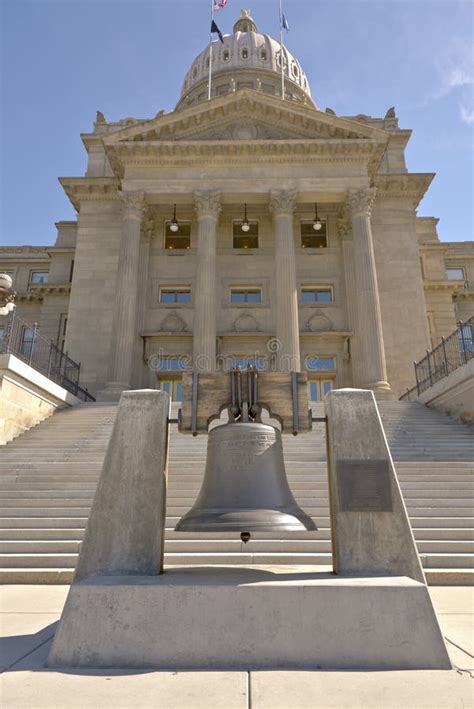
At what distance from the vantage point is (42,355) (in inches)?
1017

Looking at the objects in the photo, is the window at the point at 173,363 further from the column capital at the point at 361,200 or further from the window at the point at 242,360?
the column capital at the point at 361,200

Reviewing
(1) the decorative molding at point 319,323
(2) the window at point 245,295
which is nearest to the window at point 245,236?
(2) the window at point 245,295

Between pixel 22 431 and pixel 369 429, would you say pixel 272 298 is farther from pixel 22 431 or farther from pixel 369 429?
pixel 369 429

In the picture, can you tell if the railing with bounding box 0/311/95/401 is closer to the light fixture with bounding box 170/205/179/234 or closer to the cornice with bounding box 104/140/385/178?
the light fixture with bounding box 170/205/179/234

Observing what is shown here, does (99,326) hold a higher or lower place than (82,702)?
higher

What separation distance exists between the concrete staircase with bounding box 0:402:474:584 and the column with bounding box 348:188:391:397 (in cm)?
695

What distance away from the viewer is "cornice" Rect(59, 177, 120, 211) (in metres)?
30.9

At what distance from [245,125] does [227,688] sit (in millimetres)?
29461

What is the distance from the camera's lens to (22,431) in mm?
16250

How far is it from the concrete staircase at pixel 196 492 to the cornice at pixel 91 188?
1930 centimetres

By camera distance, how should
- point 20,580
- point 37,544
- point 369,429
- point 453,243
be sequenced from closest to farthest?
point 369,429 → point 20,580 → point 37,544 → point 453,243

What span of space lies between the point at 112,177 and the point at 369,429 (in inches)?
1187

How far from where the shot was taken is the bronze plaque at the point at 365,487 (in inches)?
181

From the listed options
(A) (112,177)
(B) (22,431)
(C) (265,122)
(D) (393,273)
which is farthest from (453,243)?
(B) (22,431)
